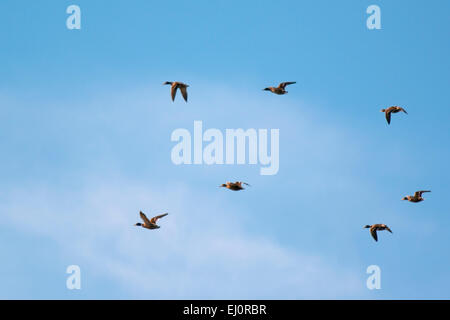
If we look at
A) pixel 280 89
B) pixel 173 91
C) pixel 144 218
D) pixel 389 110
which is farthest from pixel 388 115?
pixel 144 218

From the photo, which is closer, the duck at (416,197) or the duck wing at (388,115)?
the duck at (416,197)

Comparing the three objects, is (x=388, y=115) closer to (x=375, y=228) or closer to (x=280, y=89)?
(x=375, y=228)

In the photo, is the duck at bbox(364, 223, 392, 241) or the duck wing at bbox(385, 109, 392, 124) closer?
the duck at bbox(364, 223, 392, 241)

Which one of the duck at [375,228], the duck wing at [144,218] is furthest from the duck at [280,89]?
the duck wing at [144,218]

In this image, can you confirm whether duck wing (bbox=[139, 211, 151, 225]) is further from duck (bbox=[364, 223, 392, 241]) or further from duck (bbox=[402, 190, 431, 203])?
duck (bbox=[402, 190, 431, 203])

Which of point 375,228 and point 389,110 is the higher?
point 389,110

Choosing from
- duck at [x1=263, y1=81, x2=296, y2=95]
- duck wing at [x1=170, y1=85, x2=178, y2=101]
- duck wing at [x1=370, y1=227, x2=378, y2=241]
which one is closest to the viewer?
duck wing at [x1=170, y1=85, x2=178, y2=101]

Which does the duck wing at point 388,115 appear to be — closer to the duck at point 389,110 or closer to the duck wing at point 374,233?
the duck at point 389,110

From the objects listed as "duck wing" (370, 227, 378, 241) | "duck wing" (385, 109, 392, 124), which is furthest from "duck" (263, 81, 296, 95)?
"duck wing" (370, 227, 378, 241)
